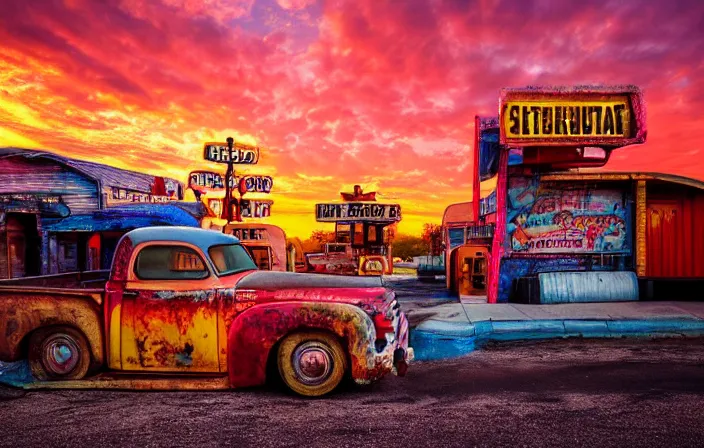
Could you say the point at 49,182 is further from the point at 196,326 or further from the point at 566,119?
the point at 566,119

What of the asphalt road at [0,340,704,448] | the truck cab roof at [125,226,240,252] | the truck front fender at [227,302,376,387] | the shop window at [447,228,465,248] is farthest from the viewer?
the shop window at [447,228,465,248]

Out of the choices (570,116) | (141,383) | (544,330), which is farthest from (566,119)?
(141,383)

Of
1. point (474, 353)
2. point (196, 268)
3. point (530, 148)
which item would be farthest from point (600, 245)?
point (196, 268)

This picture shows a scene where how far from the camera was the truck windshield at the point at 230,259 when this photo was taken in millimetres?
4945

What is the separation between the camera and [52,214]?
1562 centimetres

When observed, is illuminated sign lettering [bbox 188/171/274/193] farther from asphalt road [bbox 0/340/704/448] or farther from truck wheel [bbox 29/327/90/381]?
asphalt road [bbox 0/340/704/448]

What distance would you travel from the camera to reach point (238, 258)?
548 centimetres

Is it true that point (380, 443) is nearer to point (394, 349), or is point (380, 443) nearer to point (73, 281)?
point (394, 349)

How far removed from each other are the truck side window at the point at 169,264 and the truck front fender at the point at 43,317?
647 millimetres

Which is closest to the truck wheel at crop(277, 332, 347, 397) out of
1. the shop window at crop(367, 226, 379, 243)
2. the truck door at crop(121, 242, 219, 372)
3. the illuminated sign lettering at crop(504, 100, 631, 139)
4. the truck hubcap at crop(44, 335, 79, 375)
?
the truck door at crop(121, 242, 219, 372)

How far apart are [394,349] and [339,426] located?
1.08m

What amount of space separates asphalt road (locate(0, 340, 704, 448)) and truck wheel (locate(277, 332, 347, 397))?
0.14 metres

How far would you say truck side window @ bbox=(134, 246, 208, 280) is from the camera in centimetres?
473

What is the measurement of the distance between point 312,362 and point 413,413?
3.63ft
